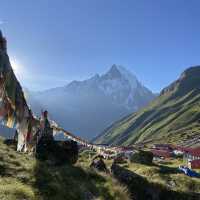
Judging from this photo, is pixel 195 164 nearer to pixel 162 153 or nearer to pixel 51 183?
pixel 162 153

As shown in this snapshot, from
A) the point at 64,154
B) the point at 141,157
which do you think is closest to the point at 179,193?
the point at 64,154

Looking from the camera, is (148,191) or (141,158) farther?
(141,158)

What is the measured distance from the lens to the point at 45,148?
2250cm

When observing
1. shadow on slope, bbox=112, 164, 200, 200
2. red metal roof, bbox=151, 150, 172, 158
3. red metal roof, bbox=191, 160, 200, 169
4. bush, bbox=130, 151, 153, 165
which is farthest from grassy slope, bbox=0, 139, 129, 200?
red metal roof, bbox=151, 150, 172, 158

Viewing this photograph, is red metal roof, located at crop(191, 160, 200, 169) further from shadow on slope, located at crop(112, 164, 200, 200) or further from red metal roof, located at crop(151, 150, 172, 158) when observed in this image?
shadow on slope, located at crop(112, 164, 200, 200)

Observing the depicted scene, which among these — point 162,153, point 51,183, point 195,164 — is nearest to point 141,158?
point 195,164

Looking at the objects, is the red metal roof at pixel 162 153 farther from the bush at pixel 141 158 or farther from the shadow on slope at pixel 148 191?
the shadow on slope at pixel 148 191

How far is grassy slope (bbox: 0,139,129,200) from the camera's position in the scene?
12491 millimetres

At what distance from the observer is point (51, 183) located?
14.7 metres

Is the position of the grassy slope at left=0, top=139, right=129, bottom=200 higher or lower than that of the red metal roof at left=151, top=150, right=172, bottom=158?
lower

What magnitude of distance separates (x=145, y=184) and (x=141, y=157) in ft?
81.1

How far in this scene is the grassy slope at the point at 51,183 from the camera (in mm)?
12491

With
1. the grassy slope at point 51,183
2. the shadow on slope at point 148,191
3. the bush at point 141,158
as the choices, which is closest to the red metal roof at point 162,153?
the bush at point 141,158

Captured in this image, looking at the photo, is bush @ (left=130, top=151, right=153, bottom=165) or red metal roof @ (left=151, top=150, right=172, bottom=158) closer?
bush @ (left=130, top=151, right=153, bottom=165)
